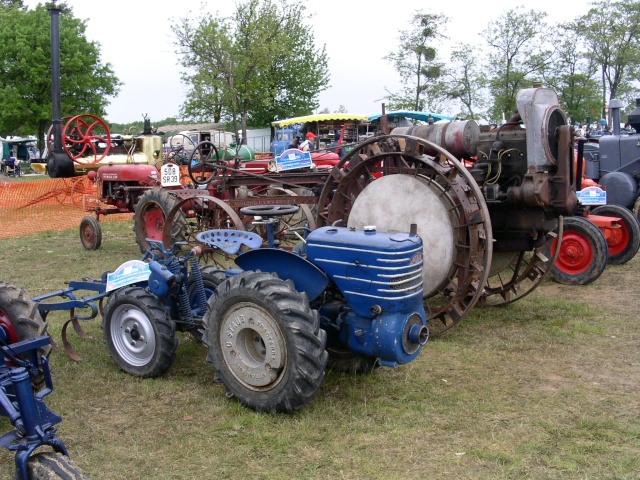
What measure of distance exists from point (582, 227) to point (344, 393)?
4.58 metres

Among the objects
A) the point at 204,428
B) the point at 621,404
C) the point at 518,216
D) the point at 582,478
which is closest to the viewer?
the point at 582,478

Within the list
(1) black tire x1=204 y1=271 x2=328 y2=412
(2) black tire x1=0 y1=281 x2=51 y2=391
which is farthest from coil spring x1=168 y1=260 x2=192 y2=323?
(2) black tire x1=0 y1=281 x2=51 y2=391

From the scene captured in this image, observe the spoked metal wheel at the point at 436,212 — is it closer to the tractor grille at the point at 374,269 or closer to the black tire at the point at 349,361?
the black tire at the point at 349,361

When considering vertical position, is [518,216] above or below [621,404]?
above

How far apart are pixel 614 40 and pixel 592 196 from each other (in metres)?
25.5

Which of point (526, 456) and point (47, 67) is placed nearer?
point (526, 456)

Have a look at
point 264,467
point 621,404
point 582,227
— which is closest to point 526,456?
point 621,404

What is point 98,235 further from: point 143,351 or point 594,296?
point 594,296

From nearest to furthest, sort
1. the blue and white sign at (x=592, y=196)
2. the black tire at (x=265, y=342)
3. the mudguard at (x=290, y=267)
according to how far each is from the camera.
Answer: the black tire at (x=265, y=342) < the mudguard at (x=290, y=267) < the blue and white sign at (x=592, y=196)

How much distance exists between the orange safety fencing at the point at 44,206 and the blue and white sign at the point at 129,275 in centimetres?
927

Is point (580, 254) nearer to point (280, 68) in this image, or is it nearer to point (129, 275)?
point (129, 275)

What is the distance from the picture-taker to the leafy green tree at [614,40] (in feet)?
98.3

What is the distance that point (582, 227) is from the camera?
761 centimetres

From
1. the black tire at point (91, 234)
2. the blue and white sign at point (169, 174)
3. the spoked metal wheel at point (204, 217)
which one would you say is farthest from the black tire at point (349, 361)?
the black tire at point (91, 234)
